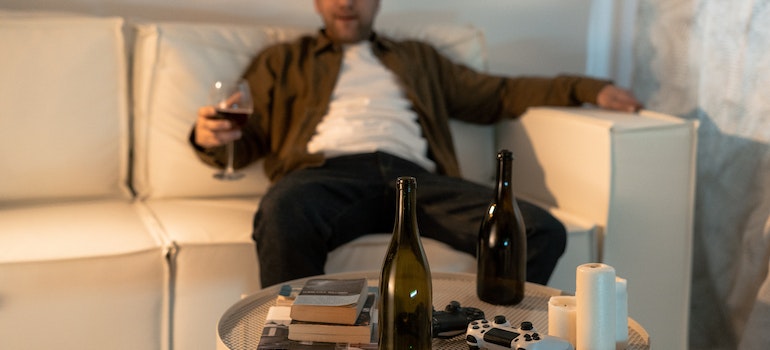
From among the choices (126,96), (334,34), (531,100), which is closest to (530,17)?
(531,100)

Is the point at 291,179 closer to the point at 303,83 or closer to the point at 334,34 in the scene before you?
the point at 303,83

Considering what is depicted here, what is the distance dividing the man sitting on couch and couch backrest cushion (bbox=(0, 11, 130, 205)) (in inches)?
10.0

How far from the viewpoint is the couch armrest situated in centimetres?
219

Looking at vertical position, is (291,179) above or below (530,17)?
below

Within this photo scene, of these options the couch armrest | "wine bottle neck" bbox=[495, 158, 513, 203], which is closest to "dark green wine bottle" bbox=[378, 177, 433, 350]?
"wine bottle neck" bbox=[495, 158, 513, 203]

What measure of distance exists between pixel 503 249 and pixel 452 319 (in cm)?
21


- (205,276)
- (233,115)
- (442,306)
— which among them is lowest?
(205,276)

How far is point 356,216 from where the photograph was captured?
82.0 inches

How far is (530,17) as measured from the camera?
122 inches

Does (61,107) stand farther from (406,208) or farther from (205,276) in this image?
(406,208)

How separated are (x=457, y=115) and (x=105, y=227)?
3.48 feet

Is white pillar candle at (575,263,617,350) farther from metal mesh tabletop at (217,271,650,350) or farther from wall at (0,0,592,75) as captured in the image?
wall at (0,0,592,75)

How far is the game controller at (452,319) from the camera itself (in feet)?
4.46

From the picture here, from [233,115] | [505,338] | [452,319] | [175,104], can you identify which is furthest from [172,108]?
[505,338]
